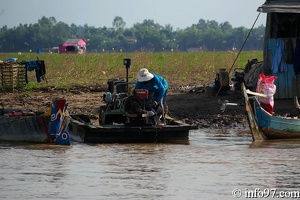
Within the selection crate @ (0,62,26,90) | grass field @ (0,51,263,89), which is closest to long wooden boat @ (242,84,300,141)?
crate @ (0,62,26,90)

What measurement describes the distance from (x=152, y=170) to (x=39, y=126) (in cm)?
406

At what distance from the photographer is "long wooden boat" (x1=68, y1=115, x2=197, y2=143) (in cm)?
2012

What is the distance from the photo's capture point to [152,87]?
20359 millimetres

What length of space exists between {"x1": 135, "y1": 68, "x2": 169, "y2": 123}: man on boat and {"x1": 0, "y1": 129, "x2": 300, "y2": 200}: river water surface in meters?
0.76

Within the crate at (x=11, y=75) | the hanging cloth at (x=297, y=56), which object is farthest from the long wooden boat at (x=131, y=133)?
the crate at (x=11, y=75)

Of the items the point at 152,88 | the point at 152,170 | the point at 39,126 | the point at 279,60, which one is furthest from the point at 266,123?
the point at 279,60

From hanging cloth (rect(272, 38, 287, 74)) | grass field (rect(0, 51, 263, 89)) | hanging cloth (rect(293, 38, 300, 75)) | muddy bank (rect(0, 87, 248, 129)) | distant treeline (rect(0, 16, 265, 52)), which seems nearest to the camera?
muddy bank (rect(0, 87, 248, 129))

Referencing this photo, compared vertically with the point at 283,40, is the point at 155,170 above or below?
below

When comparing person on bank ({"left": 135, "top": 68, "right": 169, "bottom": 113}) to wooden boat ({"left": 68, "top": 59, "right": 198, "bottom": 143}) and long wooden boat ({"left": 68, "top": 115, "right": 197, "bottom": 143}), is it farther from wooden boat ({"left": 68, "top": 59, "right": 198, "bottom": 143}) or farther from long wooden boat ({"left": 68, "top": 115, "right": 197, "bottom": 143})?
long wooden boat ({"left": 68, "top": 115, "right": 197, "bottom": 143})

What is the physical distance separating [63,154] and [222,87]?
995 cm

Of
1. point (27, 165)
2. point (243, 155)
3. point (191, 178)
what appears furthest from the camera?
point (243, 155)

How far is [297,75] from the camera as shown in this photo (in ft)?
87.0

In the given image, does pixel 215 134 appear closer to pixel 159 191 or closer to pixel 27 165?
pixel 27 165

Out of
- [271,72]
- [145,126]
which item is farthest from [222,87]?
[145,126]
